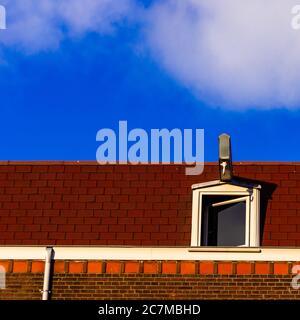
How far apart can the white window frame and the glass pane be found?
0.94 ft

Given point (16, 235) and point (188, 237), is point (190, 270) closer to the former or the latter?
point (188, 237)

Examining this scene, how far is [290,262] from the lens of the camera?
16875 millimetres

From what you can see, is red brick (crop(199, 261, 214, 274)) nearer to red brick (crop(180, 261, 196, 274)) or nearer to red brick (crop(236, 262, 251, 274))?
red brick (crop(180, 261, 196, 274))

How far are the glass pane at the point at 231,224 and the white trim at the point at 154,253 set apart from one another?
65cm

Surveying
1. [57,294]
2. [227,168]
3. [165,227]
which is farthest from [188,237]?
[57,294]

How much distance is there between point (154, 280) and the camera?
1708cm

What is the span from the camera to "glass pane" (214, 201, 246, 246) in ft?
58.0

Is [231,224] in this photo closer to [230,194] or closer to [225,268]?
[230,194]

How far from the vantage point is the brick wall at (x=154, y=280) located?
16.9 m

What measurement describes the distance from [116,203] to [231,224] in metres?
2.51

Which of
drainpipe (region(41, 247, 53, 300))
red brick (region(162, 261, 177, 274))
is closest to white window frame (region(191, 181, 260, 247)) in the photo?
red brick (region(162, 261, 177, 274))

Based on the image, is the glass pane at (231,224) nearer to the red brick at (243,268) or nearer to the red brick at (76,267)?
the red brick at (243,268)

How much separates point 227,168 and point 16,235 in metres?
4.71
